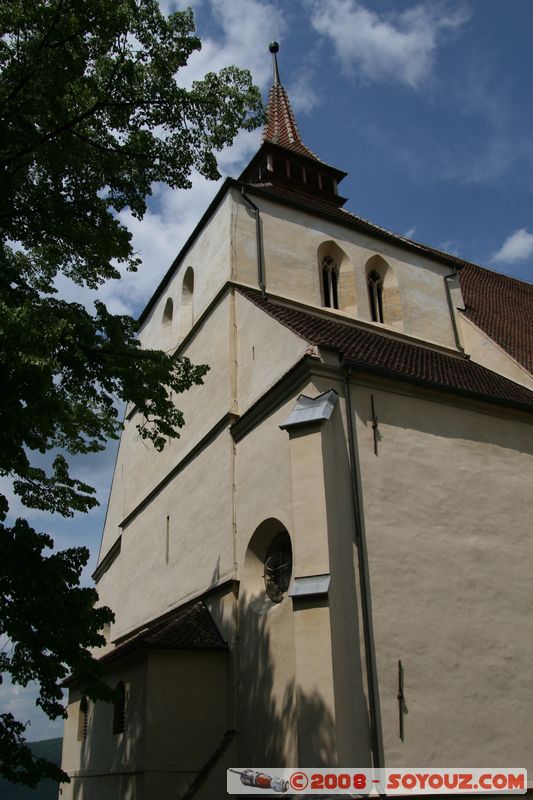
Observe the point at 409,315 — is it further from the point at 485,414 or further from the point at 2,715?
the point at 2,715

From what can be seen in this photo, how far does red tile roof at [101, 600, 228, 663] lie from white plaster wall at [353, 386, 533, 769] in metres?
3.46

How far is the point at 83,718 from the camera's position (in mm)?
15406

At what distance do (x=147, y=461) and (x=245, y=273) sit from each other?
5.72 meters

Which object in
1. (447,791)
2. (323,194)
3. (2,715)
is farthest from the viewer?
(323,194)

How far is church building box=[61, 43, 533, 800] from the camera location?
9.47 m

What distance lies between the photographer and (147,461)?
18312mm

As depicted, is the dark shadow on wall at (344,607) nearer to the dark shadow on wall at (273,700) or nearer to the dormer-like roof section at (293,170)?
the dark shadow on wall at (273,700)

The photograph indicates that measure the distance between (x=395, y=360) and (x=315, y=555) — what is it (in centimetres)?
435

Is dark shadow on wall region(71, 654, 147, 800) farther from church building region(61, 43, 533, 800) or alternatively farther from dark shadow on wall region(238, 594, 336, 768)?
dark shadow on wall region(238, 594, 336, 768)

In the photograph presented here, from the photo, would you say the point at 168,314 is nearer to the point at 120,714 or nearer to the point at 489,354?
the point at 489,354

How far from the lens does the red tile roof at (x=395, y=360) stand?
11680 mm

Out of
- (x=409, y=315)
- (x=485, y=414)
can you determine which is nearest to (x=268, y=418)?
(x=485, y=414)

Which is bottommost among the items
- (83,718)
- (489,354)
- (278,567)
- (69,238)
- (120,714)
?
(120,714)

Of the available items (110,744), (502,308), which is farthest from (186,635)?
(502,308)
